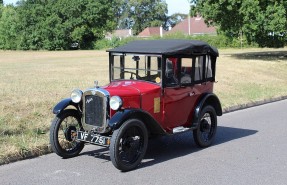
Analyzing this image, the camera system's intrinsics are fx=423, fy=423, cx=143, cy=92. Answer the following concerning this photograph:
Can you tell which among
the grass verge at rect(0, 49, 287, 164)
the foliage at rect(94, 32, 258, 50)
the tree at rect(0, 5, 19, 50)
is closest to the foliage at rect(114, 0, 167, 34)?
the tree at rect(0, 5, 19, 50)

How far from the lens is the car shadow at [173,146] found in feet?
23.5

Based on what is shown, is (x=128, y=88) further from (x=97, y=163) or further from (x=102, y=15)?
(x=102, y=15)

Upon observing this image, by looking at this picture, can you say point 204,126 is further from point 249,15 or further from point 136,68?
point 249,15

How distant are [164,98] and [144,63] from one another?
72 centimetres

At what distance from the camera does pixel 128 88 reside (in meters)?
6.90

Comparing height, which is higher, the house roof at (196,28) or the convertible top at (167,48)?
the house roof at (196,28)

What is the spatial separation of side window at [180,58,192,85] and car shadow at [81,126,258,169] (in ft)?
3.84

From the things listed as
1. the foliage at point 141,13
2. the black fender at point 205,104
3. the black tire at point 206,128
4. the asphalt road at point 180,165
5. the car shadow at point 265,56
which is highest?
the foliage at point 141,13

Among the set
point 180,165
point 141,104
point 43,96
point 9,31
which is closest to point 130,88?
point 141,104

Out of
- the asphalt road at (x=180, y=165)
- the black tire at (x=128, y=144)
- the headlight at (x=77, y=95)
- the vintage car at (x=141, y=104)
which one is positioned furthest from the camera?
the headlight at (x=77, y=95)

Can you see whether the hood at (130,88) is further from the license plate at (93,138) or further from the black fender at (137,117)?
the license plate at (93,138)

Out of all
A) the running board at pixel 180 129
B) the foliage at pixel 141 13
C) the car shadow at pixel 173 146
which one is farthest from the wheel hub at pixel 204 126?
the foliage at pixel 141 13

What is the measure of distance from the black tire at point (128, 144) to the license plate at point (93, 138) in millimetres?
213

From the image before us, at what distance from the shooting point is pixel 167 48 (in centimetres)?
724
